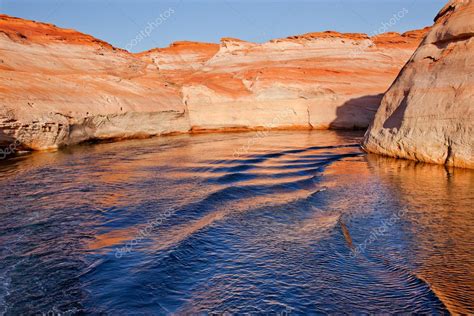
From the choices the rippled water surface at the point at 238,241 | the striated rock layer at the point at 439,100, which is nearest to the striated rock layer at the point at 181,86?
the rippled water surface at the point at 238,241

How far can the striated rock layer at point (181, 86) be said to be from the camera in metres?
13.5

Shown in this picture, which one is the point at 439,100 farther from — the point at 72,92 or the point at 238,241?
the point at 72,92

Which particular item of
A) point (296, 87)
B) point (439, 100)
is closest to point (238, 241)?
point (439, 100)

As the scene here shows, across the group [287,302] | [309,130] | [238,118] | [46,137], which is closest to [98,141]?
[46,137]

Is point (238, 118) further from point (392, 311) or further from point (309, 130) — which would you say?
point (392, 311)

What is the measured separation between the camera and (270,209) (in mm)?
6152

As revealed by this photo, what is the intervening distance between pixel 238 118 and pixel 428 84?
1289cm

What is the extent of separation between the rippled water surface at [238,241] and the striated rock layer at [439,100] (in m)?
0.63

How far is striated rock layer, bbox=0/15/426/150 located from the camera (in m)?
13.5

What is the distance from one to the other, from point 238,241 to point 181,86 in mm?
18309

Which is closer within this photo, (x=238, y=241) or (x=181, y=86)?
(x=238, y=241)

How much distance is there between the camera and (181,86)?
72.7ft

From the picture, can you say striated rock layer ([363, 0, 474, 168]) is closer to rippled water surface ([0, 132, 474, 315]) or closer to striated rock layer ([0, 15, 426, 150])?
rippled water surface ([0, 132, 474, 315])

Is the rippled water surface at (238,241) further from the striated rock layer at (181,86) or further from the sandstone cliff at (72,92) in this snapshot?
the striated rock layer at (181,86)
